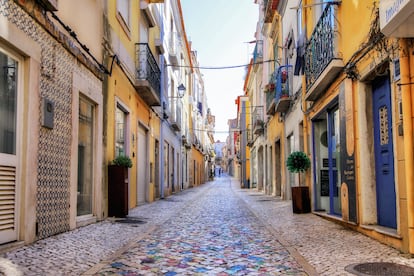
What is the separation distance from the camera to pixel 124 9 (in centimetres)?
1187

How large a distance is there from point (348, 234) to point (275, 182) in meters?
11.4

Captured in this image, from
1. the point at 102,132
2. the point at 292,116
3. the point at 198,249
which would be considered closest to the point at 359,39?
the point at 198,249

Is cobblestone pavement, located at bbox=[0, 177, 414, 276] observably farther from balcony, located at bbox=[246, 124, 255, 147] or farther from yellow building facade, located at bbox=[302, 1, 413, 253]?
balcony, located at bbox=[246, 124, 255, 147]

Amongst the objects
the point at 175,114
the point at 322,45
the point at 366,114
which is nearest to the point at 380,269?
the point at 366,114

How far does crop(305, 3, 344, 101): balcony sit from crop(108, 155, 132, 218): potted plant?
14.5ft

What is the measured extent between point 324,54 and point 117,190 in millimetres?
5120

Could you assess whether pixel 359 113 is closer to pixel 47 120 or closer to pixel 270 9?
pixel 47 120

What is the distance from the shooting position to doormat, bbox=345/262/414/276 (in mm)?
4281

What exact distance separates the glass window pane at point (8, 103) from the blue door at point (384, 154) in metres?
4.95

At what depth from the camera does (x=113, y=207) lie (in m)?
9.81

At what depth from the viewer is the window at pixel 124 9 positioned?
36.6 feet

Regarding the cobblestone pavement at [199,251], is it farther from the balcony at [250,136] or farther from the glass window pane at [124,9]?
the balcony at [250,136]

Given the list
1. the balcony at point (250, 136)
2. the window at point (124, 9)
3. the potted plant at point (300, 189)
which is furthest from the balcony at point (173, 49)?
the potted plant at point (300, 189)

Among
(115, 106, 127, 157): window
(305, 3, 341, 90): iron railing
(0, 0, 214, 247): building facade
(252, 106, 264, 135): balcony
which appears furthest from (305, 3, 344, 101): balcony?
(252, 106, 264, 135): balcony
